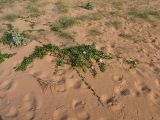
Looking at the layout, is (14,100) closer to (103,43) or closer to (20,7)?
(103,43)

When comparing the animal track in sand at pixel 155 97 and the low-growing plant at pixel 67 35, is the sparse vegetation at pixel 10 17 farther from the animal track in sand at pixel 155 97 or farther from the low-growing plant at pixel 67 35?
the animal track in sand at pixel 155 97

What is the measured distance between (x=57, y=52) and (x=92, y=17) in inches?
78.6

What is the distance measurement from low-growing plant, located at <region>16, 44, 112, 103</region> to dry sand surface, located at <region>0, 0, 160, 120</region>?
0.11 metres

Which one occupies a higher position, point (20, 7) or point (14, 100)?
point (20, 7)

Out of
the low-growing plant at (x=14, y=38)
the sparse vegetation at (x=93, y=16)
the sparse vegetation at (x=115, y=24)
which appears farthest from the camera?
the sparse vegetation at (x=93, y=16)

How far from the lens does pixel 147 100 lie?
485 cm

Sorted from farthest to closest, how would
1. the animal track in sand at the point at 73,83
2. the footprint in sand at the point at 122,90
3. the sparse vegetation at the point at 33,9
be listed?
the sparse vegetation at the point at 33,9 < the animal track in sand at the point at 73,83 < the footprint in sand at the point at 122,90

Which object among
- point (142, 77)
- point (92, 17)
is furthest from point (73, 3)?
point (142, 77)

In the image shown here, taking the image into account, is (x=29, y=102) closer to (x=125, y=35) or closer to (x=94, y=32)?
(x=94, y=32)

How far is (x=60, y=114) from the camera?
4570mm

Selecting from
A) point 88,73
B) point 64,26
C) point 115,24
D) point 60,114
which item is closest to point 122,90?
point 88,73

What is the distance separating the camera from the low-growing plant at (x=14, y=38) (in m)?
6.24

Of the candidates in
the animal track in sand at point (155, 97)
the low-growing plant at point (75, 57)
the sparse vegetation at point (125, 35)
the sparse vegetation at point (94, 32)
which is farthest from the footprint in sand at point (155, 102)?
the sparse vegetation at point (94, 32)

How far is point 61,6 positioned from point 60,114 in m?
Answer: 4.30
